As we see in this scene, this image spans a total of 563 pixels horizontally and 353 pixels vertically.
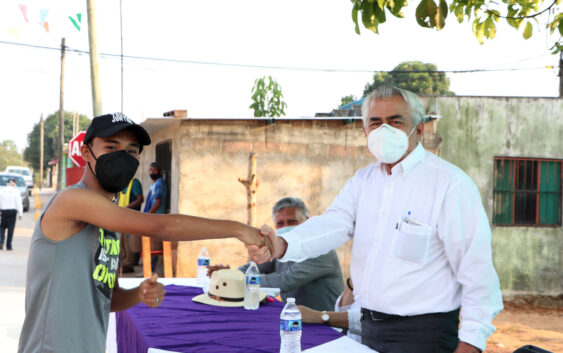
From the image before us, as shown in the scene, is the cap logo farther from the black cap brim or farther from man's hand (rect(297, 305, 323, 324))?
man's hand (rect(297, 305, 323, 324))

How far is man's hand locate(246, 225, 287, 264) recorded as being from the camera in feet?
10.3

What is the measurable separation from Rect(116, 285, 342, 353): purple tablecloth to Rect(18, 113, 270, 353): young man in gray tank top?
2.38 ft

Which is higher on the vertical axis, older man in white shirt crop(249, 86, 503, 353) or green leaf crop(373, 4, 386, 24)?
green leaf crop(373, 4, 386, 24)

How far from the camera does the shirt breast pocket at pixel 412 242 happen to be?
2891 millimetres

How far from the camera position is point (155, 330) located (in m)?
3.28

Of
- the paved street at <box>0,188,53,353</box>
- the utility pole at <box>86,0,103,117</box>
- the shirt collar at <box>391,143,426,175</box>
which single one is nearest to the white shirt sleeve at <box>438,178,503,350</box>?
the shirt collar at <box>391,143,426,175</box>

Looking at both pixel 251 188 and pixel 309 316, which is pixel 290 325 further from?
pixel 251 188

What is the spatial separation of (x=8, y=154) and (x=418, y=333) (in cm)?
11525

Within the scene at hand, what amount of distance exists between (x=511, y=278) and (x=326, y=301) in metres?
8.43

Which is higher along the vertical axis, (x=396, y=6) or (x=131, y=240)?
(x=396, y=6)

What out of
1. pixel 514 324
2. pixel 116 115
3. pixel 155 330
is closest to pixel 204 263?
pixel 155 330

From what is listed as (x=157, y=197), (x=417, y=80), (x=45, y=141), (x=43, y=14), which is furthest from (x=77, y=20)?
(x=45, y=141)

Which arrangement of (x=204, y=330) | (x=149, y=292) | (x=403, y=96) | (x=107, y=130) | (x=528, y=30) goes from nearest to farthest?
1. (x=107, y=130)
2. (x=149, y=292)
3. (x=403, y=96)
4. (x=204, y=330)
5. (x=528, y=30)

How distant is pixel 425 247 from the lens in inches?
114
